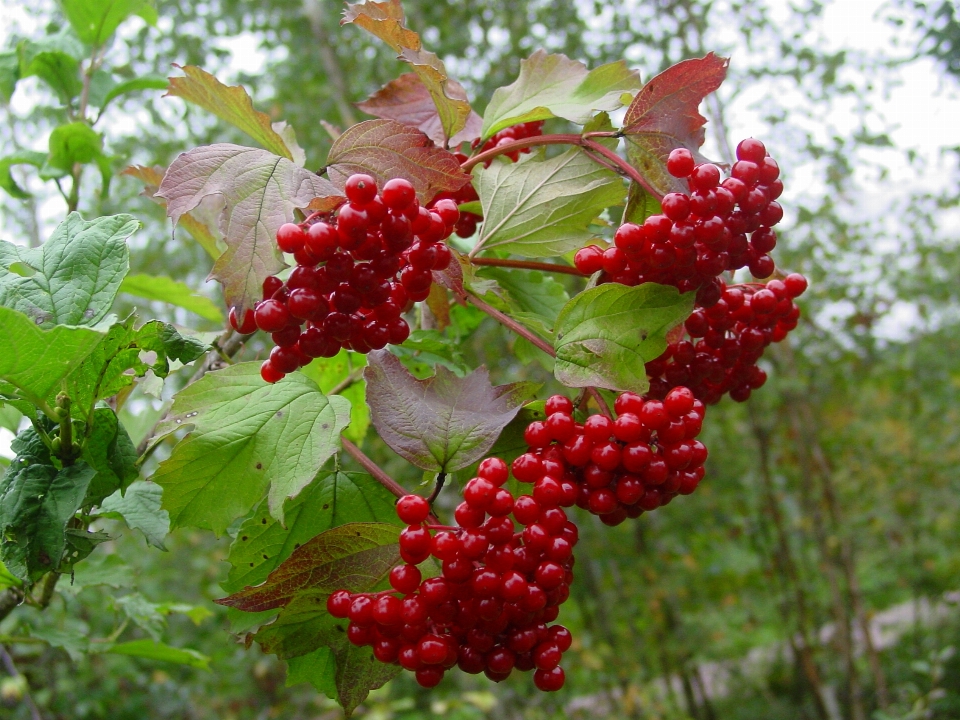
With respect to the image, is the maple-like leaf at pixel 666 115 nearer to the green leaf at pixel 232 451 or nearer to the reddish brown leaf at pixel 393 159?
the reddish brown leaf at pixel 393 159

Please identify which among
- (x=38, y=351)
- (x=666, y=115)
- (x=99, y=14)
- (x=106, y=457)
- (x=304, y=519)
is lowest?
(x=304, y=519)

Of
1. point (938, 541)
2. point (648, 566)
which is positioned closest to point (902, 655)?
point (938, 541)

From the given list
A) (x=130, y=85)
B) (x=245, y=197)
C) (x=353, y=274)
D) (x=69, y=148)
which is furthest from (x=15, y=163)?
(x=353, y=274)

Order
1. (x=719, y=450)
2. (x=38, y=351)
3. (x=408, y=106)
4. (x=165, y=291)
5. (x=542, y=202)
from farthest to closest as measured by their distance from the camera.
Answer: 1. (x=719, y=450)
2. (x=165, y=291)
3. (x=408, y=106)
4. (x=542, y=202)
5. (x=38, y=351)

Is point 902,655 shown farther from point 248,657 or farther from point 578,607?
point 248,657

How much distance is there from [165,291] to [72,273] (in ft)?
1.36

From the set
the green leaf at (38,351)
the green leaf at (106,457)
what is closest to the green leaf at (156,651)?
the green leaf at (106,457)

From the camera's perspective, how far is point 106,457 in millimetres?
711

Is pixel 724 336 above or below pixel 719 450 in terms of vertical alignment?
above

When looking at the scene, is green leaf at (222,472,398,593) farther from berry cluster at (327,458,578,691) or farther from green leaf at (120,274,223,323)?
green leaf at (120,274,223,323)

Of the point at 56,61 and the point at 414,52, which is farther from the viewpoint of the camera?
the point at 56,61

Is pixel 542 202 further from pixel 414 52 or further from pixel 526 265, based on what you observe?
pixel 414 52

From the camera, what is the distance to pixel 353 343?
2.24ft

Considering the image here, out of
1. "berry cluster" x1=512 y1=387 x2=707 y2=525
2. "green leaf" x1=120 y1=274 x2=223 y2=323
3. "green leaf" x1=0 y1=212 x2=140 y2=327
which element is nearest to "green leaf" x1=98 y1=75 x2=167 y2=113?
"green leaf" x1=120 y1=274 x2=223 y2=323
